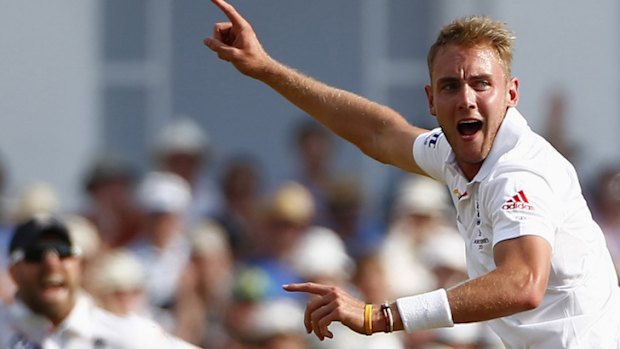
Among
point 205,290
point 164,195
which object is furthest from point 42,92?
point 205,290

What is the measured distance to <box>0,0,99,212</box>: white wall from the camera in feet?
44.9

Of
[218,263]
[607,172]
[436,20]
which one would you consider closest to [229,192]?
[218,263]

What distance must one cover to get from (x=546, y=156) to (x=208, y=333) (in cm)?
446

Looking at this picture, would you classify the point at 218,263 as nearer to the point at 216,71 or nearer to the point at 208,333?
the point at 208,333

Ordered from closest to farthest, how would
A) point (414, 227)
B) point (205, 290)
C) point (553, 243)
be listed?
point (553, 243), point (205, 290), point (414, 227)

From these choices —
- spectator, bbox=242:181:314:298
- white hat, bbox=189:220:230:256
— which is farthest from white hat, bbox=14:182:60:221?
spectator, bbox=242:181:314:298

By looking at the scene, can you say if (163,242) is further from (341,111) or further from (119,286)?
(341,111)

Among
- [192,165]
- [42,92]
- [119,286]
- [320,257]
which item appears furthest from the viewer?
[42,92]

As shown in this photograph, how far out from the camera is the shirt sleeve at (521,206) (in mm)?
5344

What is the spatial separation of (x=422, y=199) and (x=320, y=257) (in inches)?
48.0

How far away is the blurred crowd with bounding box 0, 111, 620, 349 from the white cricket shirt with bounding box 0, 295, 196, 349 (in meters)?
1.31

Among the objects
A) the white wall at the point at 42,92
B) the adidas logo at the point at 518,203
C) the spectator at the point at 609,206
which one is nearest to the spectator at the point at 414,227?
the spectator at the point at 609,206

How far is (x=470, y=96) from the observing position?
5.60 m

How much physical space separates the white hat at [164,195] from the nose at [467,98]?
501cm
